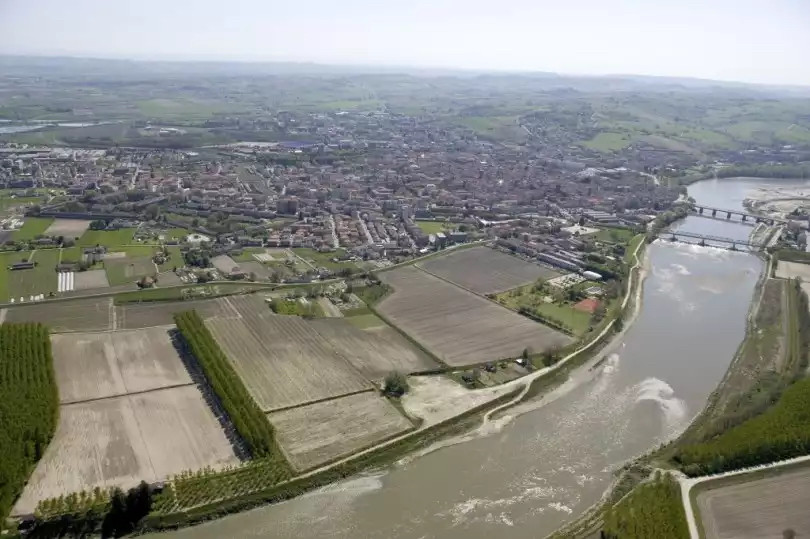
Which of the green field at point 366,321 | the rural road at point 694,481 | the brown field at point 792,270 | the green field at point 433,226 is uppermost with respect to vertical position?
the green field at point 433,226

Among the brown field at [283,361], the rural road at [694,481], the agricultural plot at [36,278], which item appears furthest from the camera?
the agricultural plot at [36,278]

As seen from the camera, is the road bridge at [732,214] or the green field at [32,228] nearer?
the green field at [32,228]

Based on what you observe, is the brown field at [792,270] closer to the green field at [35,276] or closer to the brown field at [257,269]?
the brown field at [257,269]

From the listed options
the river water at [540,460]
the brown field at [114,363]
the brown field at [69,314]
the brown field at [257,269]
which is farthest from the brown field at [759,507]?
the brown field at [257,269]

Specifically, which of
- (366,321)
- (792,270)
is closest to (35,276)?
(366,321)

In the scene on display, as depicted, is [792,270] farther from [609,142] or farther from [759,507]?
[609,142]

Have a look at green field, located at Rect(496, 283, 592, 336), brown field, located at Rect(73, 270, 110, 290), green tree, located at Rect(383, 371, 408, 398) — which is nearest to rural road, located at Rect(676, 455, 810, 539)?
green tree, located at Rect(383, 371, 408, 398)

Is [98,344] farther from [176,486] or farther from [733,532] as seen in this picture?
[733,532]
